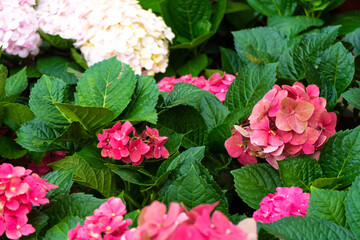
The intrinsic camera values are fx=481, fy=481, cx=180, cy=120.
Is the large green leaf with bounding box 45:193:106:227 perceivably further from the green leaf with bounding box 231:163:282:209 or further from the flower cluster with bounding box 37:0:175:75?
the flower cluster with bounding box 37:0:175:75

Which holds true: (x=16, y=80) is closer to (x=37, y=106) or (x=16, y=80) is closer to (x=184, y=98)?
(x=37, y=106)

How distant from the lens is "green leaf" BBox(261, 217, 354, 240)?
2.37 ft

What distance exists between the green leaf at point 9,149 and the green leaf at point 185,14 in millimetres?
740

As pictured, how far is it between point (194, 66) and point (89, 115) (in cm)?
76

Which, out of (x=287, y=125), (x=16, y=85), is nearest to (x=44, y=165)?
(x=16, y=85)

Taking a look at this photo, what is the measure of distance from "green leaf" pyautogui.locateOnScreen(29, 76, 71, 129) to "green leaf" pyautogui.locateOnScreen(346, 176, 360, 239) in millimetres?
618

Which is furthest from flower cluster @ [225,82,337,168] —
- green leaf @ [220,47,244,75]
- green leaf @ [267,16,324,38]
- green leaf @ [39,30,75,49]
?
green leaf @ [39,30,75,49]

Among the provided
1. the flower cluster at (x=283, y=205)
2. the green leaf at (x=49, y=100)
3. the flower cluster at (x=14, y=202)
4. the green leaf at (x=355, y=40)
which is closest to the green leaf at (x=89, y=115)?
the green leaf at (x=49, y=100)

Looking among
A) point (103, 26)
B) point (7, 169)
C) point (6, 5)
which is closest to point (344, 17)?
point (103, 26)

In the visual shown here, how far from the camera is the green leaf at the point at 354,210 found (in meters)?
0.75

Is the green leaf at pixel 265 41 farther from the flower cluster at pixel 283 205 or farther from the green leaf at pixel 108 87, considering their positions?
the flower cluster at pixel 283 205

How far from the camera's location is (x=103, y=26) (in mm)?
1473

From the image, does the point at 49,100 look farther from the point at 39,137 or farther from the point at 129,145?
the point at 129,145

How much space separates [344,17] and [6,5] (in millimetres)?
1196
